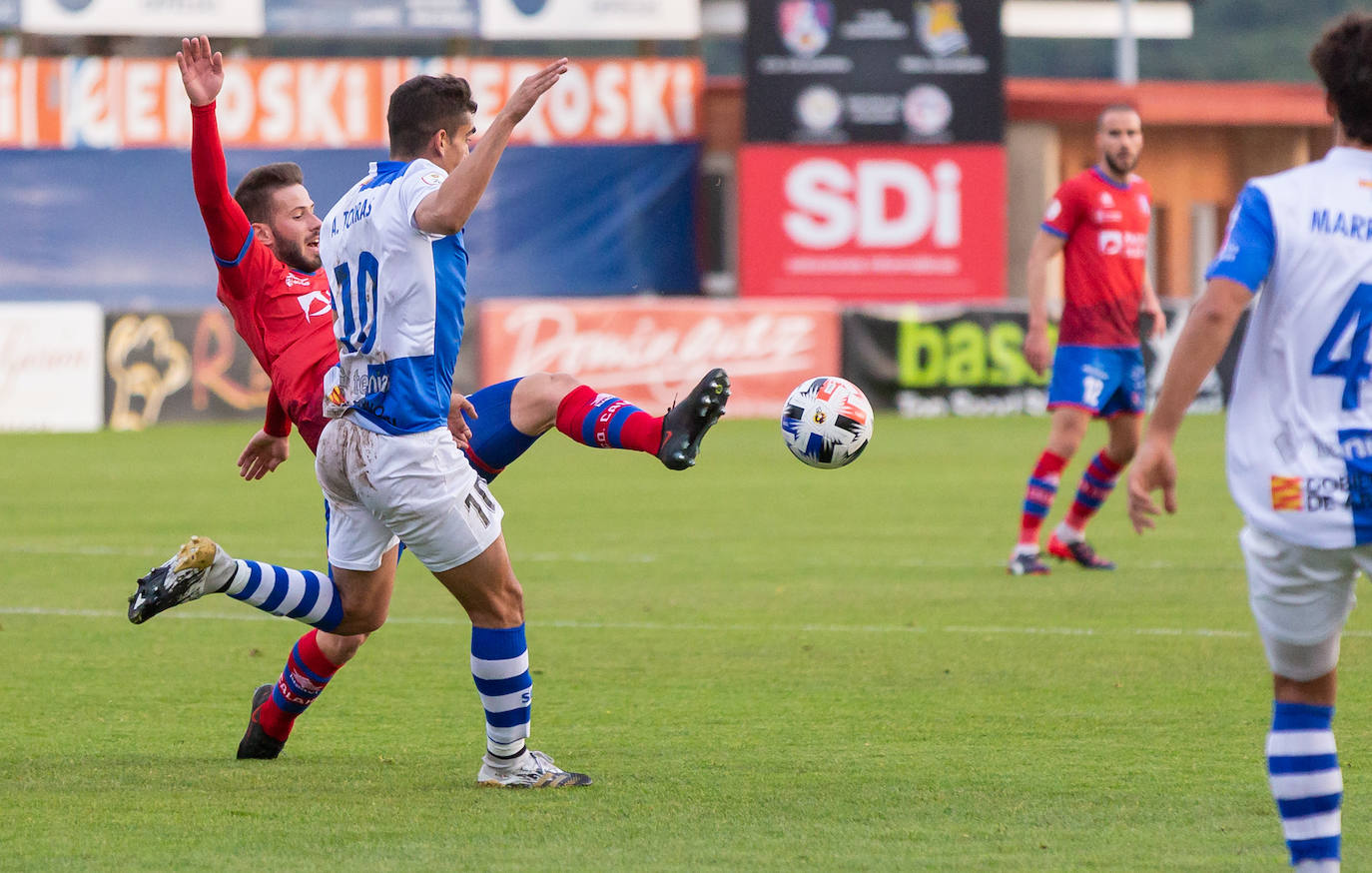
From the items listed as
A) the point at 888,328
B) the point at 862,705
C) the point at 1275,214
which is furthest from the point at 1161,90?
the point at 1275,214

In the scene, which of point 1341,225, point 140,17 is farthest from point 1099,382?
point 140,17

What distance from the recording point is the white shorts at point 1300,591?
3697 mm

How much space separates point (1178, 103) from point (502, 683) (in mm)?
28612

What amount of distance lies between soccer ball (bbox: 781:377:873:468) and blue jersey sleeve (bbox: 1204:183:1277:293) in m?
2.30

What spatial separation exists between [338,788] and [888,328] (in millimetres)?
18860

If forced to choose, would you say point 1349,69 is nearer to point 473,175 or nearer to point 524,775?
point 473,175

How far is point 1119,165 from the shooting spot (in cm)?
1000

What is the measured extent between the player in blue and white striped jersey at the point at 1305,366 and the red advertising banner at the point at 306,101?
26.6 m

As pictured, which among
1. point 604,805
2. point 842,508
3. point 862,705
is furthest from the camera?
point 842,508

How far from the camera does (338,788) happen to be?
17.3 ft

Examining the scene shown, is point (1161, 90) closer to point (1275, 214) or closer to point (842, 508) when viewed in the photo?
point (842, 508)

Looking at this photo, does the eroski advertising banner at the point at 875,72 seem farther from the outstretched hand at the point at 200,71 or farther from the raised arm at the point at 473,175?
the raised arm at the point at 473,175

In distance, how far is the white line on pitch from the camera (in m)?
7.97

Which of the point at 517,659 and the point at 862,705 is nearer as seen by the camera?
the point at 517,659
